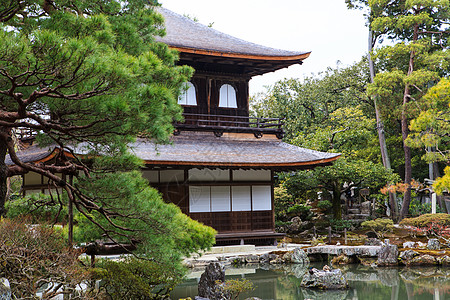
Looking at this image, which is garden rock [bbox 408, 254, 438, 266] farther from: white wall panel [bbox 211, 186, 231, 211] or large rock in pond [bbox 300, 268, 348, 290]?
white wall panel [bbox 211, 186, 231, 211]

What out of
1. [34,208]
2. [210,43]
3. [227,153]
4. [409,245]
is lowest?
[409,245]

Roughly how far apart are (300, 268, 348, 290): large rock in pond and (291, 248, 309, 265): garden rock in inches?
147

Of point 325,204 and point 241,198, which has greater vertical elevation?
point 241,198

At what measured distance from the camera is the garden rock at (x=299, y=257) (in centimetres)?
1574

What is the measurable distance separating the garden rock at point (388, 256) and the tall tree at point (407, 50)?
8.45 m

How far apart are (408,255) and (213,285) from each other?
7755 millimetres

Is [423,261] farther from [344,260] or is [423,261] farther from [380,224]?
[380,224]

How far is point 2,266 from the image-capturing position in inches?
220

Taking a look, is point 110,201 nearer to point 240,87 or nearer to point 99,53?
point 99,53

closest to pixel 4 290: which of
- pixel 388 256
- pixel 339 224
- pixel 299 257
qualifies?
pixel 299 257

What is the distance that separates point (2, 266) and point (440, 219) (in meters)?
15.2

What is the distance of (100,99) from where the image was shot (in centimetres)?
575

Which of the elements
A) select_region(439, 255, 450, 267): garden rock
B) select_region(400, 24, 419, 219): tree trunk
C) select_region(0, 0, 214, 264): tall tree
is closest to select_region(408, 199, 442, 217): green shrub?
select_region(400, 24, 419, 219): tree trunk

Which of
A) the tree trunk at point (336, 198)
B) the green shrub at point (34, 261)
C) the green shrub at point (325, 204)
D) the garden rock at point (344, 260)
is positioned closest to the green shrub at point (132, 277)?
the green shrub at point (34, 261)
